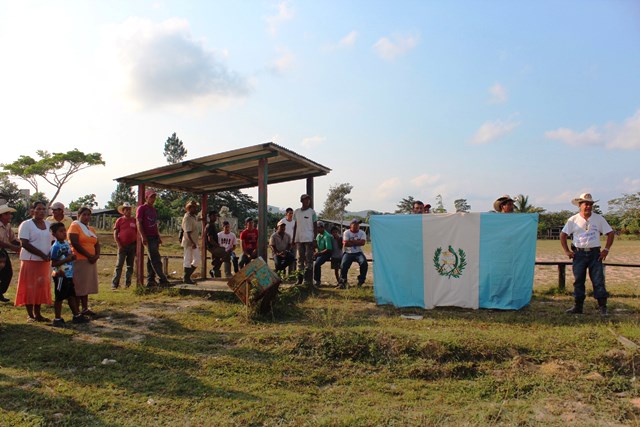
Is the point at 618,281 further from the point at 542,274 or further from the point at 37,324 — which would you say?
the point at 37,324

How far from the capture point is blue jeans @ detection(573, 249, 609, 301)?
5.92 meters

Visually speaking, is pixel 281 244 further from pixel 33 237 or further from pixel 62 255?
pixel 33 237

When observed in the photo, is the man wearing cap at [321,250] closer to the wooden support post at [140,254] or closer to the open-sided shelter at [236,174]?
the open-sided shelter at [236,174]

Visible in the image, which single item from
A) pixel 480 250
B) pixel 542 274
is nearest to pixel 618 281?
pixel 542 274

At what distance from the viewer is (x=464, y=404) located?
3.29m

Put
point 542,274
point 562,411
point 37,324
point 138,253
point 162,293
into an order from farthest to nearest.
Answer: point 542,274, point 138,253, point 162,293, point 37,324, point 562,411

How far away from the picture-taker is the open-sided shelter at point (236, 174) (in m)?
7.29

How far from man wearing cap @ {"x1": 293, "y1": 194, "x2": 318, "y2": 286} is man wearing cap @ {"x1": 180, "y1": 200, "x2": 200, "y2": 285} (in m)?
1.91

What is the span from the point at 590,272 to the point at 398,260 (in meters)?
2.67

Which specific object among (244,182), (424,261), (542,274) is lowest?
(542,274)

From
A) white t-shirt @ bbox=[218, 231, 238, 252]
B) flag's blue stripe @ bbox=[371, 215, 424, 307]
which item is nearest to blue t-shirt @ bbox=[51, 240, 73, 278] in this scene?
white t-shirt @ bbox=[218, 231, 238, 252]

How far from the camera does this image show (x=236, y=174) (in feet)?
29.3

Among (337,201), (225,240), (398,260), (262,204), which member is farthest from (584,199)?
(337,201)

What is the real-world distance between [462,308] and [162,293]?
519 centimetres
